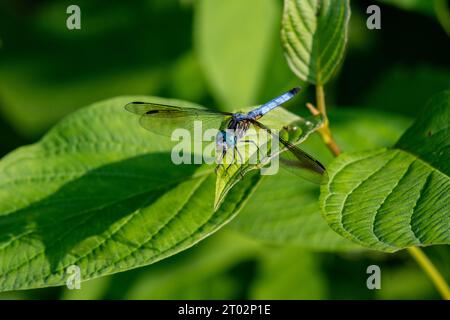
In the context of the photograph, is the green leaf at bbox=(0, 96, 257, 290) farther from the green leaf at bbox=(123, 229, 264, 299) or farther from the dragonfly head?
the green leaf at bbox=(123, 229, 264, 299)

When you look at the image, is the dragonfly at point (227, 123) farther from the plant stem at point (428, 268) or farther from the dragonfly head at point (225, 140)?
the plant stem at point (428, 268)

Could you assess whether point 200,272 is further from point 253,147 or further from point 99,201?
point 253,147

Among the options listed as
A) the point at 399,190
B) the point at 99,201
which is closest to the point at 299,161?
the point at 399,190

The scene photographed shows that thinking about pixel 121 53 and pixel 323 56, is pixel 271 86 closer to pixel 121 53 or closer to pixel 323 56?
pixel 121 53

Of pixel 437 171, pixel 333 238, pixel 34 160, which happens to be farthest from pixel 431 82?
pixel 34 160

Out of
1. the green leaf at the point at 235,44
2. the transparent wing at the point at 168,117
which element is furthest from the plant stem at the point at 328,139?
the green leaf at the point at 235,44

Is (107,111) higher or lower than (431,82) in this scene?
lower
